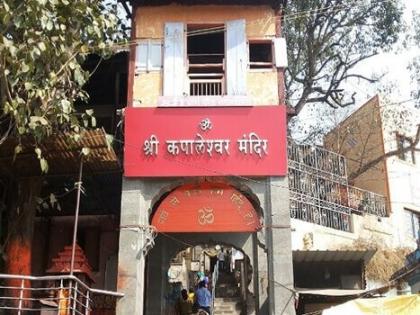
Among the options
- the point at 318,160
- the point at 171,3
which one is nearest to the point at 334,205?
the point at 318,160

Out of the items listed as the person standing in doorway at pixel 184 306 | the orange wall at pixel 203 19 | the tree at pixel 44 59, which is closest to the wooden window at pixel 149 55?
the orange wall at pixel 203 19

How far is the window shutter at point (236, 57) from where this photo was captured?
13.9 m

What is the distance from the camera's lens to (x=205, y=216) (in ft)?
43.6

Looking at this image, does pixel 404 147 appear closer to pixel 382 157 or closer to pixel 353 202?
pixel 382 157

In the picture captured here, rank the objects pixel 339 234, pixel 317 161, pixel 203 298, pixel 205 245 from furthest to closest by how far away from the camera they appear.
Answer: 1. pixel 317 161
2. pixel 339 234
3. pixel 205 245
4. pixel 203 298

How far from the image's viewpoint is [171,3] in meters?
14.6

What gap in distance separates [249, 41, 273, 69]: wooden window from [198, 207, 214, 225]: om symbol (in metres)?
3.51

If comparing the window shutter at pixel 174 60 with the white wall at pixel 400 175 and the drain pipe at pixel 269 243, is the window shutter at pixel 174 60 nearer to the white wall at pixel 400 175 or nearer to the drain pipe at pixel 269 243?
the drain pipe at pixel 269 243

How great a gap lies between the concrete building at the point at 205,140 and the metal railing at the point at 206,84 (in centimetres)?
2

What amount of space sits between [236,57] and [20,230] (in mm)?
6068

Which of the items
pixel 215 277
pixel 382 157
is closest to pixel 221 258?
pixel 215 277

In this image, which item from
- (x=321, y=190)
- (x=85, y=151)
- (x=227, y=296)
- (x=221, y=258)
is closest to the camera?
(x=85, y=151)

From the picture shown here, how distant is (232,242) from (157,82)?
16.2 feet

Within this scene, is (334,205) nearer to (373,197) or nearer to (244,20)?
(373,197)
